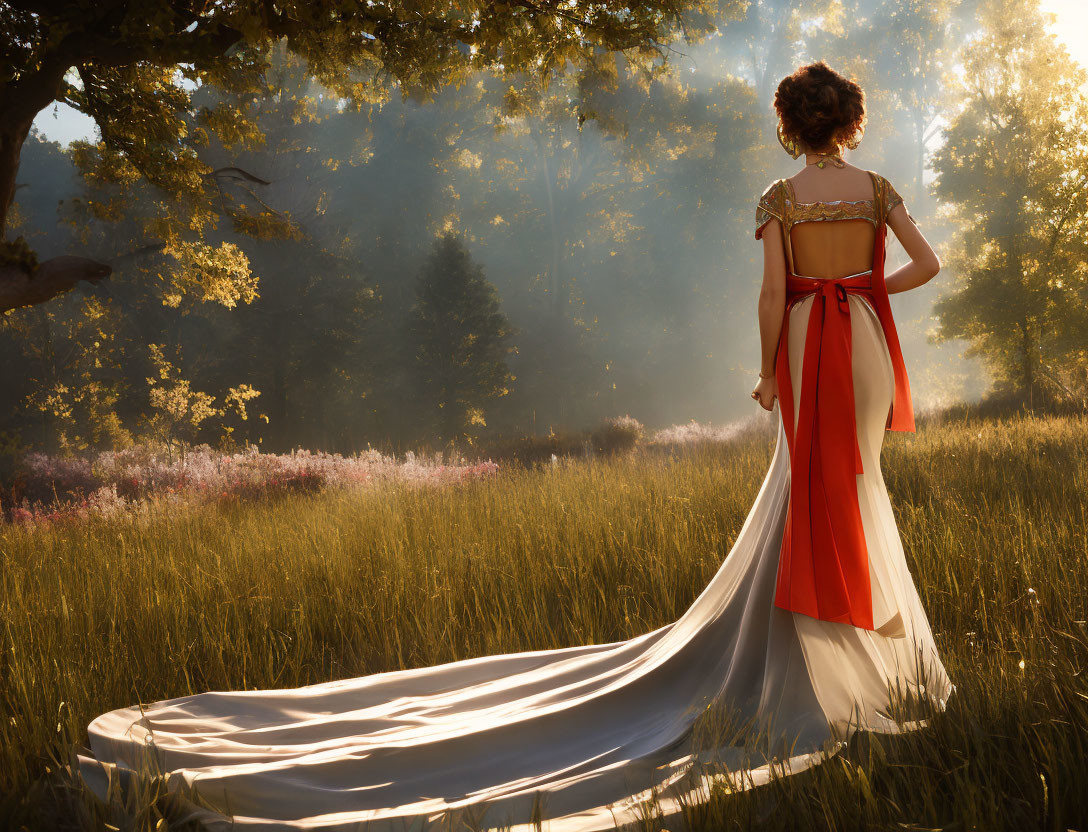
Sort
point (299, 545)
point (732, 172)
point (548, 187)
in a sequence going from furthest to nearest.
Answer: point (548, 187)
point (732, 172)
point (299, 545)

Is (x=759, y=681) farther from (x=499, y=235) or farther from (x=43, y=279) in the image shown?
(x=499, y=235)

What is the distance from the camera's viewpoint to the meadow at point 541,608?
1909 mm

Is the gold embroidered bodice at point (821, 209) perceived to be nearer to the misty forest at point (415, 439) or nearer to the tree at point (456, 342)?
the misty forest at point (415, 439)

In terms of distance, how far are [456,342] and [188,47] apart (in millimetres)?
19044

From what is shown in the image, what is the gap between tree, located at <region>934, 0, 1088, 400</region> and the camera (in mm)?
16656

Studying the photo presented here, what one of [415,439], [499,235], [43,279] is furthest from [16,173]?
[499,235]

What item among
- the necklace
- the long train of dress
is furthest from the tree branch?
the necklace

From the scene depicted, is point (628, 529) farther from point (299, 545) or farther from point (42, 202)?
point (42, 202)

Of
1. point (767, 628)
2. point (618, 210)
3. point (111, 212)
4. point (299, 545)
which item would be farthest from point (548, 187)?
point (767, 628)

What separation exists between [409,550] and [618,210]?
34886 mm

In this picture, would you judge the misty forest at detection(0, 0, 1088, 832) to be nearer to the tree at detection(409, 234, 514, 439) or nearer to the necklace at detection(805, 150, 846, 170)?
the tree at detection(409, 234, 514, 439)

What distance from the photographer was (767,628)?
2637mm

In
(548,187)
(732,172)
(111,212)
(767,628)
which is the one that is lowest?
(767,628)

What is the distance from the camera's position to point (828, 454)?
8.45ft
